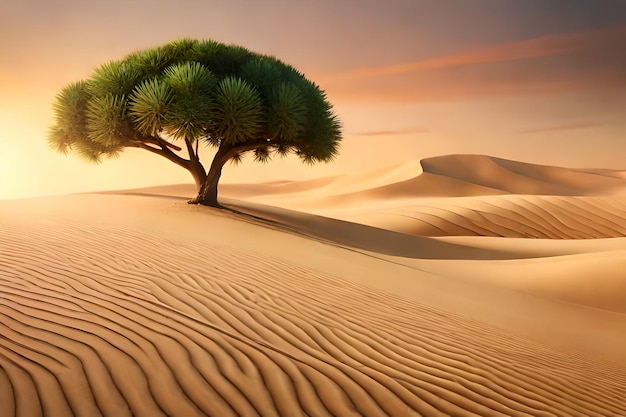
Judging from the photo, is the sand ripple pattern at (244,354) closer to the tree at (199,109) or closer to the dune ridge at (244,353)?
the dune ridge at (244,353)

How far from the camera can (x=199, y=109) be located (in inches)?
409

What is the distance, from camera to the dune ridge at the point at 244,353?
2.52m

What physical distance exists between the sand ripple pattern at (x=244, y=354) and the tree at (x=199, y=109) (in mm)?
5453

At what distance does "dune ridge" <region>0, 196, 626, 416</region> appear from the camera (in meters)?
2.52

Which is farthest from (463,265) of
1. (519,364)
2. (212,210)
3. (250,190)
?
(250,190)

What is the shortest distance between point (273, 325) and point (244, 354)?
766mm

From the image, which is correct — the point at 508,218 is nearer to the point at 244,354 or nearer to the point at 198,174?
the point at 198,174

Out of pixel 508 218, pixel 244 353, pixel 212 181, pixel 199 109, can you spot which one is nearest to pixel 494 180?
pixel 508 218

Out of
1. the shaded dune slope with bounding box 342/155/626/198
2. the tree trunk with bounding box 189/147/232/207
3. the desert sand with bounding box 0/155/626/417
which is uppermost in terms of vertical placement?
the shaded dune slope with bounding box 342/155/626/198

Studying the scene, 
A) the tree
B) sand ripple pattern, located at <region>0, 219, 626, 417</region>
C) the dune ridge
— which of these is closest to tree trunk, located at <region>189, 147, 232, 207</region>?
the tree

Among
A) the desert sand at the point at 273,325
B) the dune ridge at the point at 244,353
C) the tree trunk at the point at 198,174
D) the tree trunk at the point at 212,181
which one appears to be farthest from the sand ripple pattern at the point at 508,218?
the dune ridge at the point at 244,353

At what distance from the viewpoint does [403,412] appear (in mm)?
2646

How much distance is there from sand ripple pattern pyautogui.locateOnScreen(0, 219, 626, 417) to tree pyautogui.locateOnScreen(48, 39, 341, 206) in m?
5.45

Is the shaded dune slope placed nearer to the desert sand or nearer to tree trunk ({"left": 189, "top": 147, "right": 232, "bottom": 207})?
tree trunk ({"left": 189, "top": 147, "right": 232, "bottom": 207})
